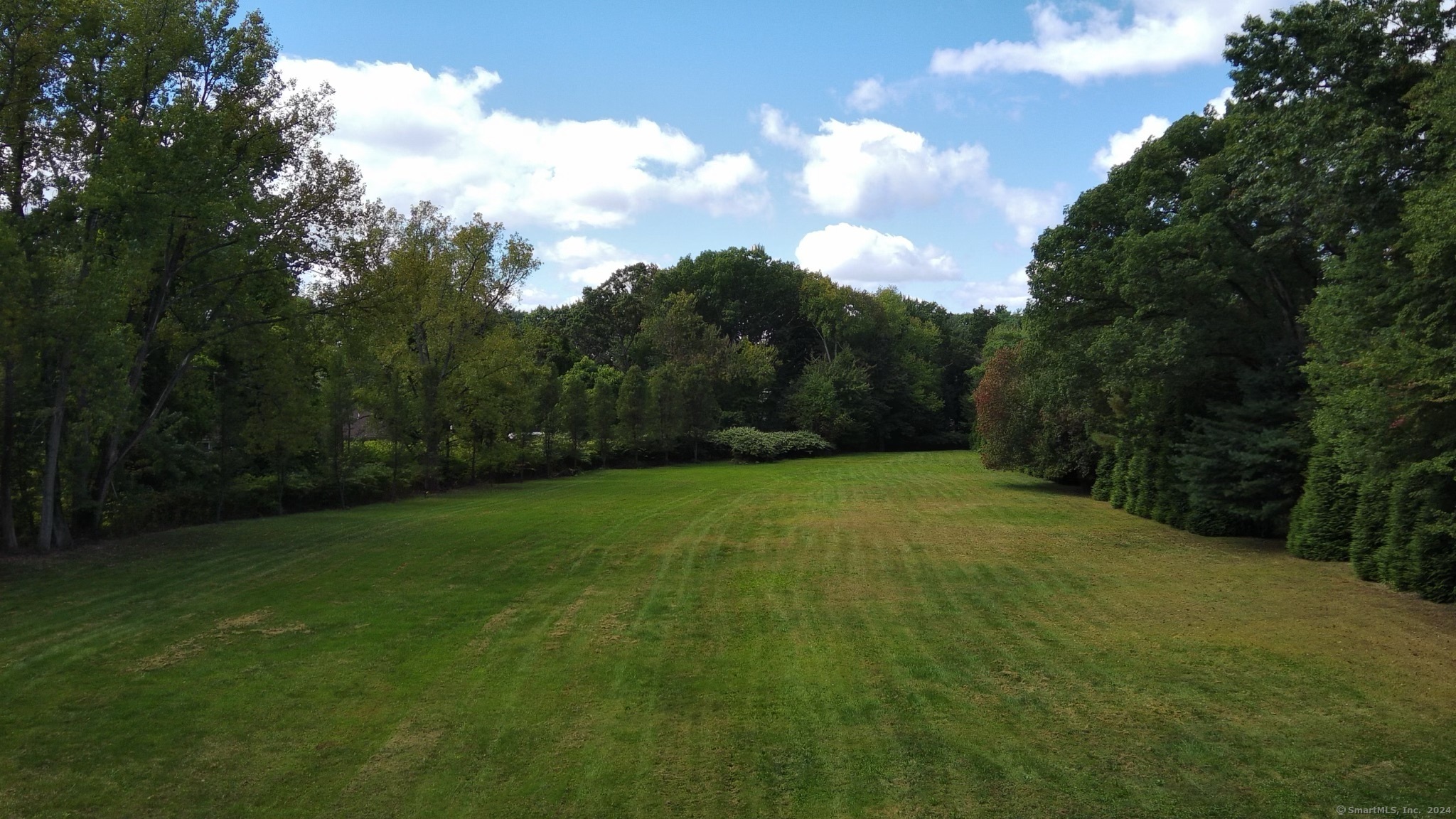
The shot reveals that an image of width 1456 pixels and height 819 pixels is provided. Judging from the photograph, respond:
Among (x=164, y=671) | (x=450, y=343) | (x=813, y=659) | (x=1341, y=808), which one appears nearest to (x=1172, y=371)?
(x=813, y=659)

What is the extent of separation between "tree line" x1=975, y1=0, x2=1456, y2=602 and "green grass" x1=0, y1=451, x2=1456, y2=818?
6.89 feet

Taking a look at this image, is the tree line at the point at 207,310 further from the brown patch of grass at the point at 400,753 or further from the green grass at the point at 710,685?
the brown patch of grass at the point at 400,753

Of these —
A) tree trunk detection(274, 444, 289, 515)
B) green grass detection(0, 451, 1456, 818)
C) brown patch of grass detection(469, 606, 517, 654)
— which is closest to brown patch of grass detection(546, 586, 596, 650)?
green grass detection(0, 451, 1456, 818)

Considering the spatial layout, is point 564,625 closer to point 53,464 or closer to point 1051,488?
point 53,464

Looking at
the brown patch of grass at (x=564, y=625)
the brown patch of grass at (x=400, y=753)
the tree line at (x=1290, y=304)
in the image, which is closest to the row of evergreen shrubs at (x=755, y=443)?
the tree line at (x=1290, y=304)

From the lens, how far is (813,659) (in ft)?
27.1

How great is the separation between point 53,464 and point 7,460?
57cm

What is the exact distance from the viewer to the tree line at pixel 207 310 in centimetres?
1315

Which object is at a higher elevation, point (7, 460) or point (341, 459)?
point (7, 460)

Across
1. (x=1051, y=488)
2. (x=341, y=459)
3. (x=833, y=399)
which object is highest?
(x=833, y=399)

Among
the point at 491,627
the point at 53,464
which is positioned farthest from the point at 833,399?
the point at 491,627

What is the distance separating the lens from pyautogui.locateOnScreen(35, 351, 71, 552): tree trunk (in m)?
13.1

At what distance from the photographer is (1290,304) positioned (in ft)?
56.2

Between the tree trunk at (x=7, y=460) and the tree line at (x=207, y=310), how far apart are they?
1.6 inches
